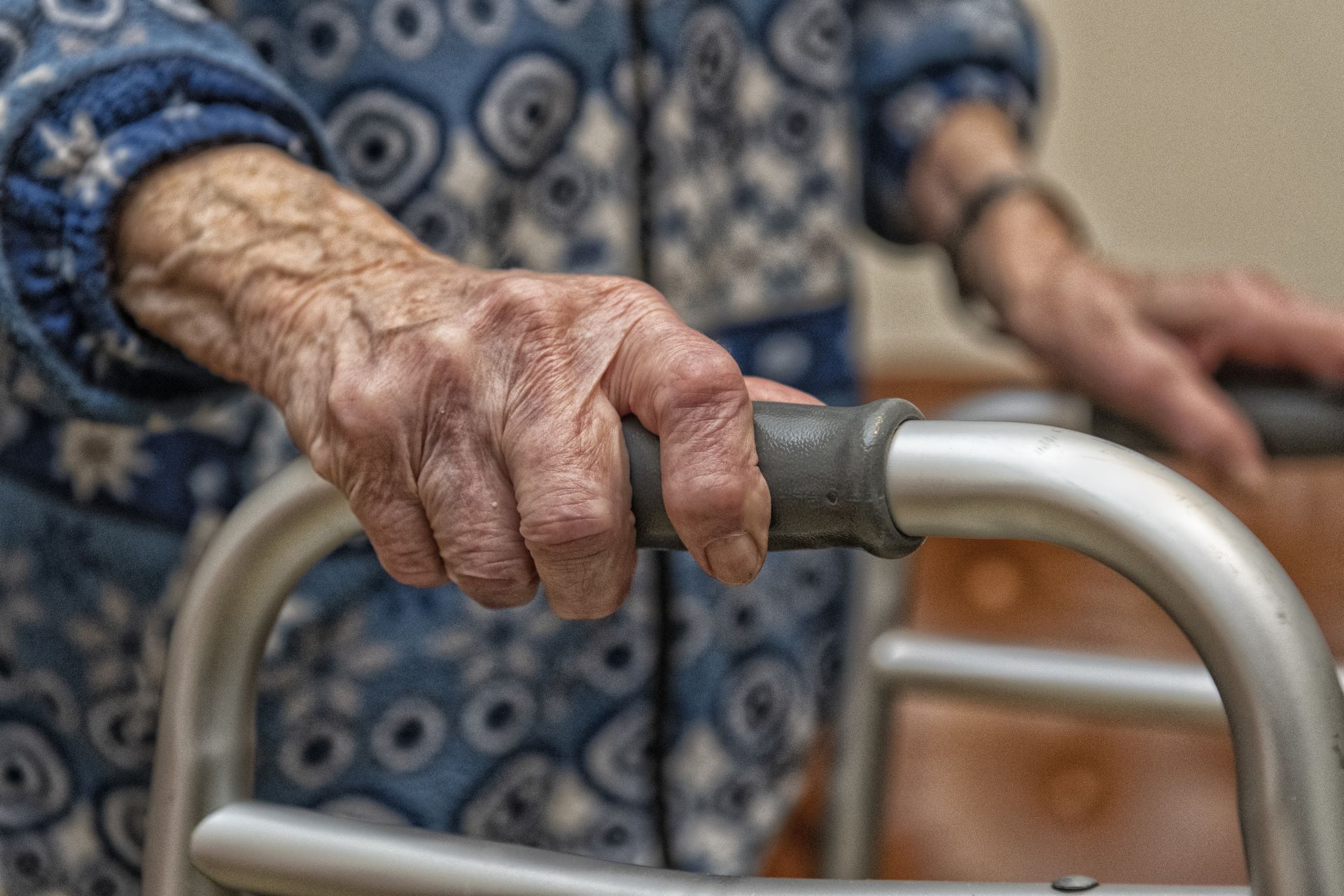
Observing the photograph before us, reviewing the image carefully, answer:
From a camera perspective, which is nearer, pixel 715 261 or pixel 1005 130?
pixel 715 261

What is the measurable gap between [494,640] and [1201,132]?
1.17 metres

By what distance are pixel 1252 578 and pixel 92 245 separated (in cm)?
34

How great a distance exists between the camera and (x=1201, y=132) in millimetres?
1413

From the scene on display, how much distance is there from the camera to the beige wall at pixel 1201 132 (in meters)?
1.36

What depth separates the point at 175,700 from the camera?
368 mm

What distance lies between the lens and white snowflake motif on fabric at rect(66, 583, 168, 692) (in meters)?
0.55

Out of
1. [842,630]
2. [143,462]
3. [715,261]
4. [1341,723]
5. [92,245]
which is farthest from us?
[842,630]

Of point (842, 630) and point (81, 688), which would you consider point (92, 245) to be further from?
A: point (842, 630)

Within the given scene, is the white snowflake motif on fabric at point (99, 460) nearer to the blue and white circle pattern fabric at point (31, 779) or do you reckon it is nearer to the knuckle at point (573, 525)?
the blue and white circle pattern fabric at point (31, 779)

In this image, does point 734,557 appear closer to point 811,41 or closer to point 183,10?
point 183,10

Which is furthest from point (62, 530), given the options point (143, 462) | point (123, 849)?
point (123, 849)

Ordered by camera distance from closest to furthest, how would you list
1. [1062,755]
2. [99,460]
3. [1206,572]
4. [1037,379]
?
[1206,572], [99,460], [1062,755], [1037,379]

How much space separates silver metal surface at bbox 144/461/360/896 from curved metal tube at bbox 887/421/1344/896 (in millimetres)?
176

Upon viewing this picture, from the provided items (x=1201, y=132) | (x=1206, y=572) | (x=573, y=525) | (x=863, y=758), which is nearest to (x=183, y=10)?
(x=573, y=525)
